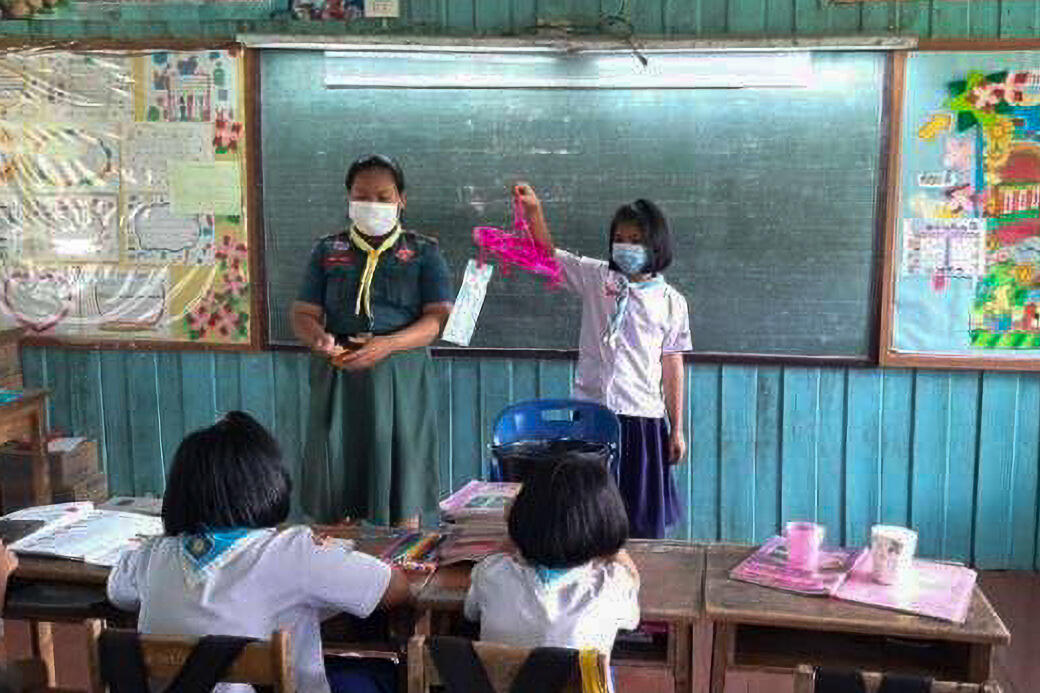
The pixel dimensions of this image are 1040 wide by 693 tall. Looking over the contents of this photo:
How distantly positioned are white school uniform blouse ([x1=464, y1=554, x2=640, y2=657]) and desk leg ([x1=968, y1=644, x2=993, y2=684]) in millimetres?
583

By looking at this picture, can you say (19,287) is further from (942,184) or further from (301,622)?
(942,184)

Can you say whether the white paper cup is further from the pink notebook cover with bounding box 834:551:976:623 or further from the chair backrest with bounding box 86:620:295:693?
the chair backrest with bounding box 86:620:295:693

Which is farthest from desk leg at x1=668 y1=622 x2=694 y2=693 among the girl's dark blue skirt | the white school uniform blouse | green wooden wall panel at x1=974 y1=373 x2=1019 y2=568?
green wooden wall panel at x1=974 y1=373 x2=1019 y2=568

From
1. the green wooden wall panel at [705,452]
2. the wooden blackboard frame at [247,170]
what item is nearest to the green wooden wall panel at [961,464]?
the green wooden wall panel at [705,452]

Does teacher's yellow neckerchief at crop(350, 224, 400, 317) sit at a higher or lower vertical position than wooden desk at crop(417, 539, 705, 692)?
higher

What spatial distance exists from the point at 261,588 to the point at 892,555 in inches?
44.8

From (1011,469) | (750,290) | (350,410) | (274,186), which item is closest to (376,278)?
(350,410)

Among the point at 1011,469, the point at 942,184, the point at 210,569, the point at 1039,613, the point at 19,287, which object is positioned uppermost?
the point at 942,184

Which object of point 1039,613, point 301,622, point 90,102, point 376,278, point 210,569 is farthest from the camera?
point 90,102

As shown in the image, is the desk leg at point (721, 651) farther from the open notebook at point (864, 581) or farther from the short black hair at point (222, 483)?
the short black hair at point (222, 483)

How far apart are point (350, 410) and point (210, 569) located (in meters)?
1.39

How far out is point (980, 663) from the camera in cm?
183

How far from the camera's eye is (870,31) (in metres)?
3.54

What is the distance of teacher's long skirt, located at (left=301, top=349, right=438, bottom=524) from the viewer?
121 inches
